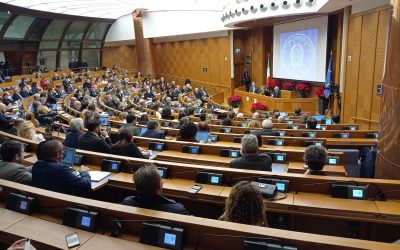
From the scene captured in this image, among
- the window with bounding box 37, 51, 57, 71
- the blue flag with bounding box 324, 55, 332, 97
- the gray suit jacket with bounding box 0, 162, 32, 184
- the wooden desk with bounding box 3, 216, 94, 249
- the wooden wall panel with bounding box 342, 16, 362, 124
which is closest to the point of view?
the wooden desk with bounding box 3, 216, 94, 249

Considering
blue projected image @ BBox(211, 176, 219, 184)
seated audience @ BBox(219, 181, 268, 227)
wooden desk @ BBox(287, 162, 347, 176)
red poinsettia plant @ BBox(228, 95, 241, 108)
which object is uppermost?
seated audience @ BBox(219, 181, 268, 227)

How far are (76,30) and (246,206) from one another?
20.5 m

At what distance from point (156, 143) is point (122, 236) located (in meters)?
2.77

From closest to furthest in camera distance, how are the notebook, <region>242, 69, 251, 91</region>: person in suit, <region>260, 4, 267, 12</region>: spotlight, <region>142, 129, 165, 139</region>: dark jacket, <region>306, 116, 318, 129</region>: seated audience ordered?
the notebook, <region>142, 129, 165, 139</region>: dark jacket, <region>306, 116, 318, 129</region>: seated audience, <region>260, 4, 267, 12</region>: spotlight, <region>242, 69, 251, 91</region>: person in suit

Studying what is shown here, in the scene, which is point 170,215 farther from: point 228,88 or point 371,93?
point 228,88

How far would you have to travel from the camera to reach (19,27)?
16047 mm

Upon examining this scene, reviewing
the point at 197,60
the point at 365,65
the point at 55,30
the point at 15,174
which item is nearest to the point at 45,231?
the point at 15,174

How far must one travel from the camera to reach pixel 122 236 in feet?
7.14

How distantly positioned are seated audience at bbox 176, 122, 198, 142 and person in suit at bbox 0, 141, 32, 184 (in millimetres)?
2239

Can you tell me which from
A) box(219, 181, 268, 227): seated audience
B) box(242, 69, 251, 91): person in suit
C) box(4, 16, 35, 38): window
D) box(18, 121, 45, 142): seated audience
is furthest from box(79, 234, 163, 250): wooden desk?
box(4, 16, 35, 38): window

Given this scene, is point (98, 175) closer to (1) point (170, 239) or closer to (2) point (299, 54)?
(1) point (170, 239)

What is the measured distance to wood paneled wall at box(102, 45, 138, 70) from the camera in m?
22.0

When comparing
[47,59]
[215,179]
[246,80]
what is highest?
[47,59]

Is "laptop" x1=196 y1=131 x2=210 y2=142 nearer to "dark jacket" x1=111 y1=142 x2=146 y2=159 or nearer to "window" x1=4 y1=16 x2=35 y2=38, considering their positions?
"dark jacket" x1=111 y1=142 x2=146 y2=159
